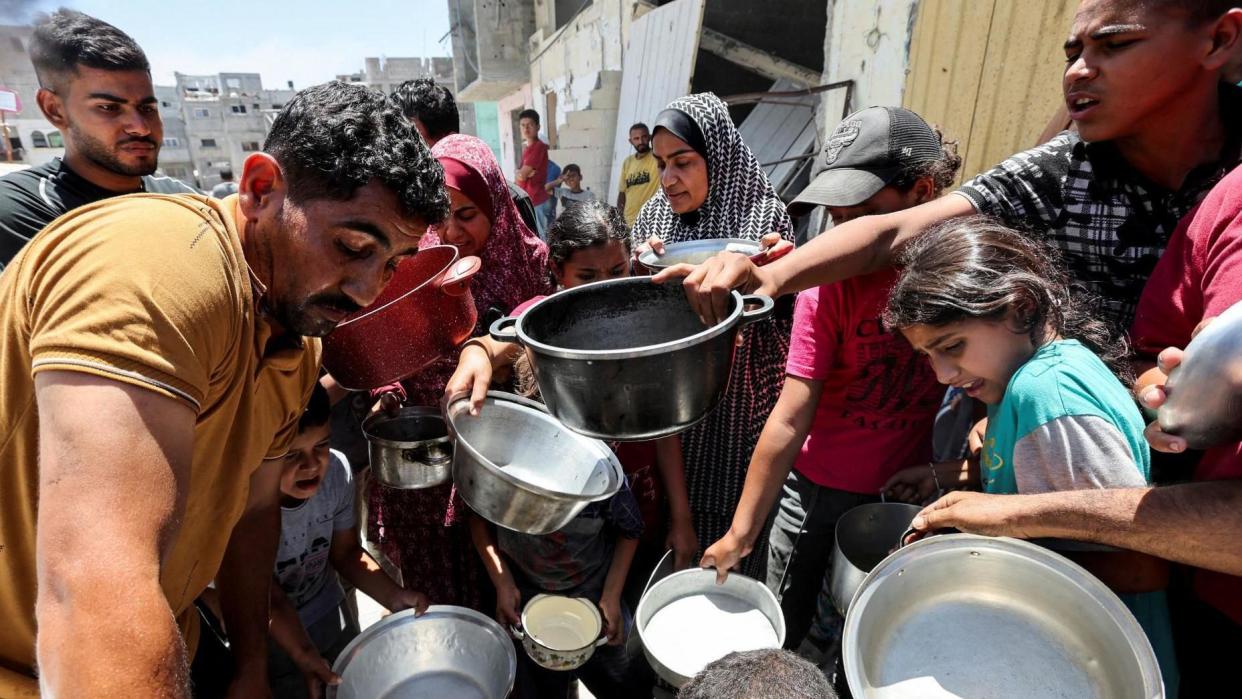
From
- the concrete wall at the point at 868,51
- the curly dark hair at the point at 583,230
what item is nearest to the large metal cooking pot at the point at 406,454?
the curly dark hair at the point at 583,230

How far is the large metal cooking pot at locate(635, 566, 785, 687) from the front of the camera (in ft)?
5.46

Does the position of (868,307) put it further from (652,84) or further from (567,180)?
(567,180)

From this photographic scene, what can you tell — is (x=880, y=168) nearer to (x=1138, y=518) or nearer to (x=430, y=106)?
(x=1138, y=518)

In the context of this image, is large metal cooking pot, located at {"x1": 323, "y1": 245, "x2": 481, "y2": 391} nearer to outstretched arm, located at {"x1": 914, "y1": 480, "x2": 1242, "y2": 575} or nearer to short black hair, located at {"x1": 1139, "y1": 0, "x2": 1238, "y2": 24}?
outstretched arm, located at {"x1": 914, "y1": 480, "x2": 1242, "y2": 575}

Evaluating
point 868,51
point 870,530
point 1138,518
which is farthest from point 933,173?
point 868,51

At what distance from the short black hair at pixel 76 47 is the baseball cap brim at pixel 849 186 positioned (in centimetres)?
277

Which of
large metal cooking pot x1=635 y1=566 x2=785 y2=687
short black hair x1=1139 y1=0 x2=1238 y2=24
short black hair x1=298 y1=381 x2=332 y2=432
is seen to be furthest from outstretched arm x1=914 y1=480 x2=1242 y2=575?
short black hair x1=298 y1=381 x2=332 y2=432

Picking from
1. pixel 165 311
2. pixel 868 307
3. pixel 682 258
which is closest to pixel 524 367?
pixel 682 258

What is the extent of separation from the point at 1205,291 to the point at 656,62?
678cm

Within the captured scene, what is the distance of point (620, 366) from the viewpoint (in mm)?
1007

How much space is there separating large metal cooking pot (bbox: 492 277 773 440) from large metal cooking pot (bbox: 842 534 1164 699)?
479mm

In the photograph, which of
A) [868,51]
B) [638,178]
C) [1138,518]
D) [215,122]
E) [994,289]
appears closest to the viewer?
[1138,518]

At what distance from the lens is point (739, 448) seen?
7.82ft

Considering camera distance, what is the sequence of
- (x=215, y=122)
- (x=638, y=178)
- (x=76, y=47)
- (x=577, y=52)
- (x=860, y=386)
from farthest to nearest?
(x=215, y=122), (x=577, y=52), (x=638, y=178), (x=76, y=47), (x=860, y=386)
